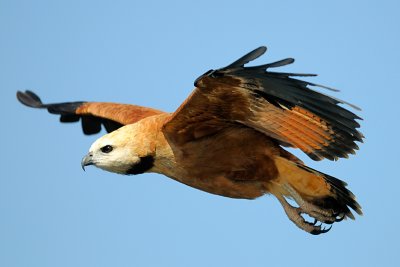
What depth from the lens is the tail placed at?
8.27 meters

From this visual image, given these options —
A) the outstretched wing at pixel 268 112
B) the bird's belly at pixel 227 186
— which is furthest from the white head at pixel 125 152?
the bird's belly at pixel 227 186

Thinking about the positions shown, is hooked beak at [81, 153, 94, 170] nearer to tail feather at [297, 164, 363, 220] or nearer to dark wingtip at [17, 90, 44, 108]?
tail feather at [297, 164, 363, 220]

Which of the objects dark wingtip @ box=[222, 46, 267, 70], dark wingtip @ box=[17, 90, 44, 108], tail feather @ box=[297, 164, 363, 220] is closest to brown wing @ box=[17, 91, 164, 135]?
dark wingtip @ box=[17, 90, 44, 108]

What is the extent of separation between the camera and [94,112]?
10336 millimetres

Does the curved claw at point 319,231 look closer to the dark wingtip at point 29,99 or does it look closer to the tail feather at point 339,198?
the tail feather at point 339,198

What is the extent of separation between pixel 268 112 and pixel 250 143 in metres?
0.65

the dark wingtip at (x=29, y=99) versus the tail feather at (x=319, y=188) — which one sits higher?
the dark wingtip at (x=29, y=99)

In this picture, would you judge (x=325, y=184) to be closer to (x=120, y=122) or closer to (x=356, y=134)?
(x=356, y=134)

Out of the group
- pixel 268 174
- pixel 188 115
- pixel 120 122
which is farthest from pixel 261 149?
pixel 120 122

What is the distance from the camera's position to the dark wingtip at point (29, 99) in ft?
36.6

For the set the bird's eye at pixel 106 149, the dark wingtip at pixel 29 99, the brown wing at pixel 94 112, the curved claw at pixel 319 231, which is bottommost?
the curved claw at pixel 319 231

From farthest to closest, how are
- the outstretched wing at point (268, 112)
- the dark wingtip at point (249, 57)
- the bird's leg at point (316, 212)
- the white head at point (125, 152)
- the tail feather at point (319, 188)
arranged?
the bird's leg at point (316, 212) → the tail feather at point (319, 188) → the white head at point (125, 152) → the outstretched wing at point (268, 112) → the dark wingtip at point (249, 57)

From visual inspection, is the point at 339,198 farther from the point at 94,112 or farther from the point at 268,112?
the point at 94,112

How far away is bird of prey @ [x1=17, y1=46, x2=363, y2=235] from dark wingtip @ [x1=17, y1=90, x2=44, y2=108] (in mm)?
3028
